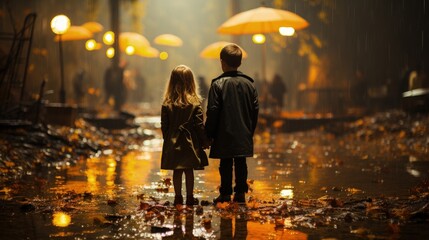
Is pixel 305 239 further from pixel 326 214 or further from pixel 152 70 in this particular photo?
pixel 152 70

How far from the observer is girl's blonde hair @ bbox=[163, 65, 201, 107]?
748cm

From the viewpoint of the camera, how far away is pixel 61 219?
6535mm

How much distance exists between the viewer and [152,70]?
61.5m

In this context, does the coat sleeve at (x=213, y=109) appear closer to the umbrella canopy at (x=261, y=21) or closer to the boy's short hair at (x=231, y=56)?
the boy's short hair at (x=231, y=56)

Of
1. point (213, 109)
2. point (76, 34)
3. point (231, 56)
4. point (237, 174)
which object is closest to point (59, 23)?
point (76, 34)

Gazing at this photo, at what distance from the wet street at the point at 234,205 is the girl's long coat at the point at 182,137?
512 mm

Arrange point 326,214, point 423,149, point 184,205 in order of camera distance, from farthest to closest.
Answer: point 423,149
point 184,205
point 326,214

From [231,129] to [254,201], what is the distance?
94 centimetres

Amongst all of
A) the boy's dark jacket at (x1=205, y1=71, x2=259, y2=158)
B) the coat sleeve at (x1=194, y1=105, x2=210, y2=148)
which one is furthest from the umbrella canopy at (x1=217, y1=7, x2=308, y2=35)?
the coat sleeve at (x1=194, y1=105, x2=210, y2=148)

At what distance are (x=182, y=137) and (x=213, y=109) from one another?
18.9 inches

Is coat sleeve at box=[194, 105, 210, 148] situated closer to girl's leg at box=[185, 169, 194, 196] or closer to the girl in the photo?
the girl

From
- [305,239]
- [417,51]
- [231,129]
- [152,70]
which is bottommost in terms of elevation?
[305,239]

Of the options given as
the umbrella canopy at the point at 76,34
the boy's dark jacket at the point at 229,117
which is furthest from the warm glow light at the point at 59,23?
the boy's dark jacket at the point at 229,117

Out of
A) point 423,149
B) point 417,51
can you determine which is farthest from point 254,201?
point 417,51
